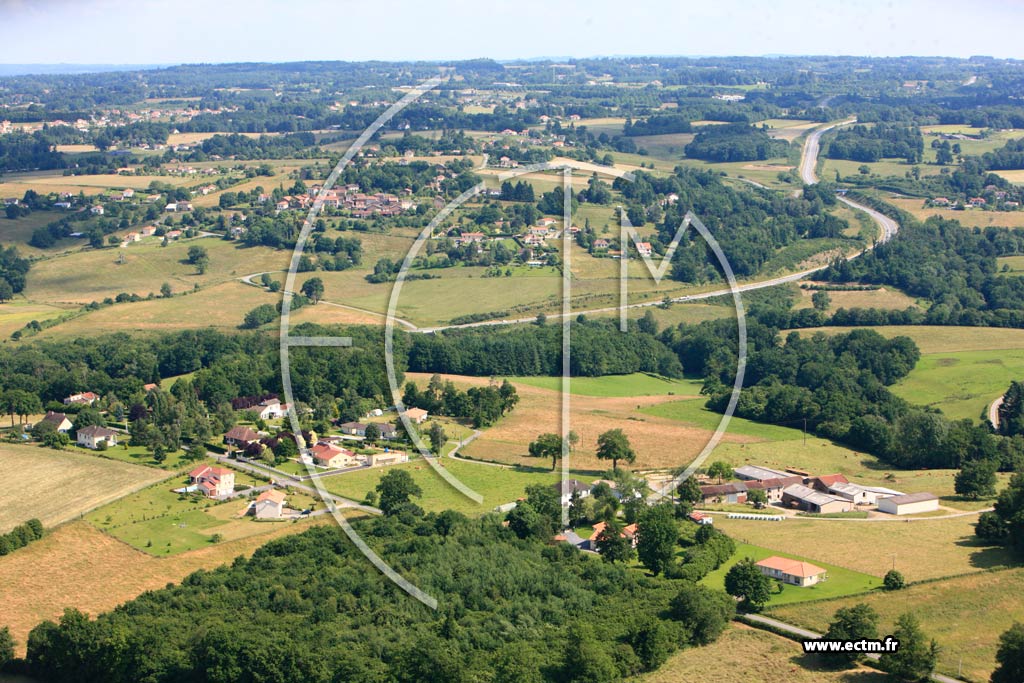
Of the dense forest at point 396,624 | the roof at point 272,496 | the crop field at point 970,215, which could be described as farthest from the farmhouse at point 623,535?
the crop field at point 970,215

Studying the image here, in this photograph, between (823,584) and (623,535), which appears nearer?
(823,584)

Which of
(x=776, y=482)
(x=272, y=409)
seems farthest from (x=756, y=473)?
(x=272, y=409)

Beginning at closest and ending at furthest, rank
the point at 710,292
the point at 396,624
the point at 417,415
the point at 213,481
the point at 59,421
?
the point at 396,624, the point at 213,481, the point at 59,421, the point at 417,415, the point at 710,292

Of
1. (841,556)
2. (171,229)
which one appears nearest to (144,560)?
(841,556)

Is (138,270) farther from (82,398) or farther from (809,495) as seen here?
(809,495)

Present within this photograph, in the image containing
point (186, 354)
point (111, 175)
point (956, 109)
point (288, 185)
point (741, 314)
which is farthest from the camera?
point (956, 109)

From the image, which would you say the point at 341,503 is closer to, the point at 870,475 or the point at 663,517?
the point at 663,517

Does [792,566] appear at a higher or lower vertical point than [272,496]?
higher
